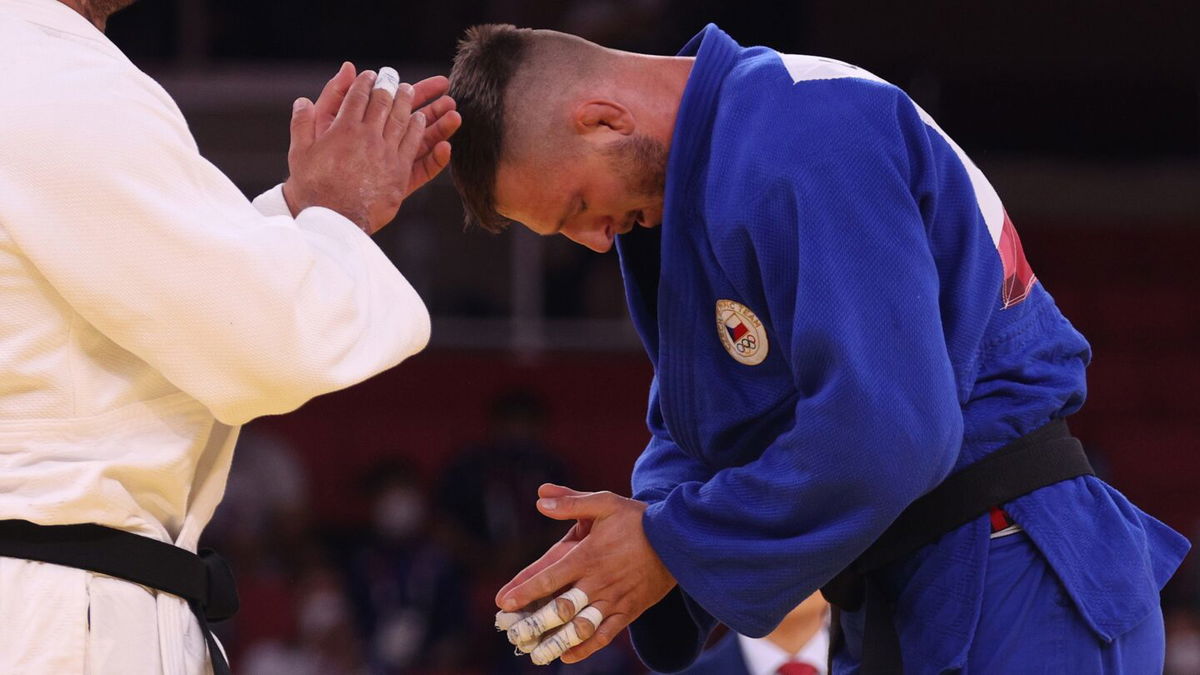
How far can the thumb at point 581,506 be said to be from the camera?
85.4 inches

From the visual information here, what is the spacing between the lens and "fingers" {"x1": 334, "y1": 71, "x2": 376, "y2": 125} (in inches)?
88.4

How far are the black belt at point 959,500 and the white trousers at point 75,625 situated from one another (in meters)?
1.07

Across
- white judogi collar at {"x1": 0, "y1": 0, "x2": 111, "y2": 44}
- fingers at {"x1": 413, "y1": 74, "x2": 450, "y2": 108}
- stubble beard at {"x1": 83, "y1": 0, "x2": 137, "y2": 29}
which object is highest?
white judogi collar at {"x1": 0, "y1": 0, "x2": 111, "y2": 44}

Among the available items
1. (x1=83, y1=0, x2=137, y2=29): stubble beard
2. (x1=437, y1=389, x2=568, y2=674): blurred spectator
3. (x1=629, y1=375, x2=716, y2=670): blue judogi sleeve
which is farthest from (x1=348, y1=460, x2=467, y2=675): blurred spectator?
(x1=83, y1=0, x2=137, y2=29): stubble beard

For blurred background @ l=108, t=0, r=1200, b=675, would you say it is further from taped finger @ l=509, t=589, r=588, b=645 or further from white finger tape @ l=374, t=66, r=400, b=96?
white finger tape @ l=374, t=66, r=400, b=96

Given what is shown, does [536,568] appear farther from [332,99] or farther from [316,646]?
[316,646]

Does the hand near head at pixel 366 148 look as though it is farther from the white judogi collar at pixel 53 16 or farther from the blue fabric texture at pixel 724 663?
the blue fabric texture at pixel 724 663

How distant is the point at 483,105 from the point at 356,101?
0.21 m

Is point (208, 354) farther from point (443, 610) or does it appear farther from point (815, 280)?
point (443, 610)

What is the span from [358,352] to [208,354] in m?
0.21

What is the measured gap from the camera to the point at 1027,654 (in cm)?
210

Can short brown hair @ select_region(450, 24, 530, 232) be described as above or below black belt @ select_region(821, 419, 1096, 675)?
above

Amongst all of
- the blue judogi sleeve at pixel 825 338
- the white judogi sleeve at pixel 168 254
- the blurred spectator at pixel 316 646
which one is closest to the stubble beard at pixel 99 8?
the white judogi sleeve at pixel 168 254

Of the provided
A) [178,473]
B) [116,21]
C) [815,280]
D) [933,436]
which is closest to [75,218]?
[178,473]
